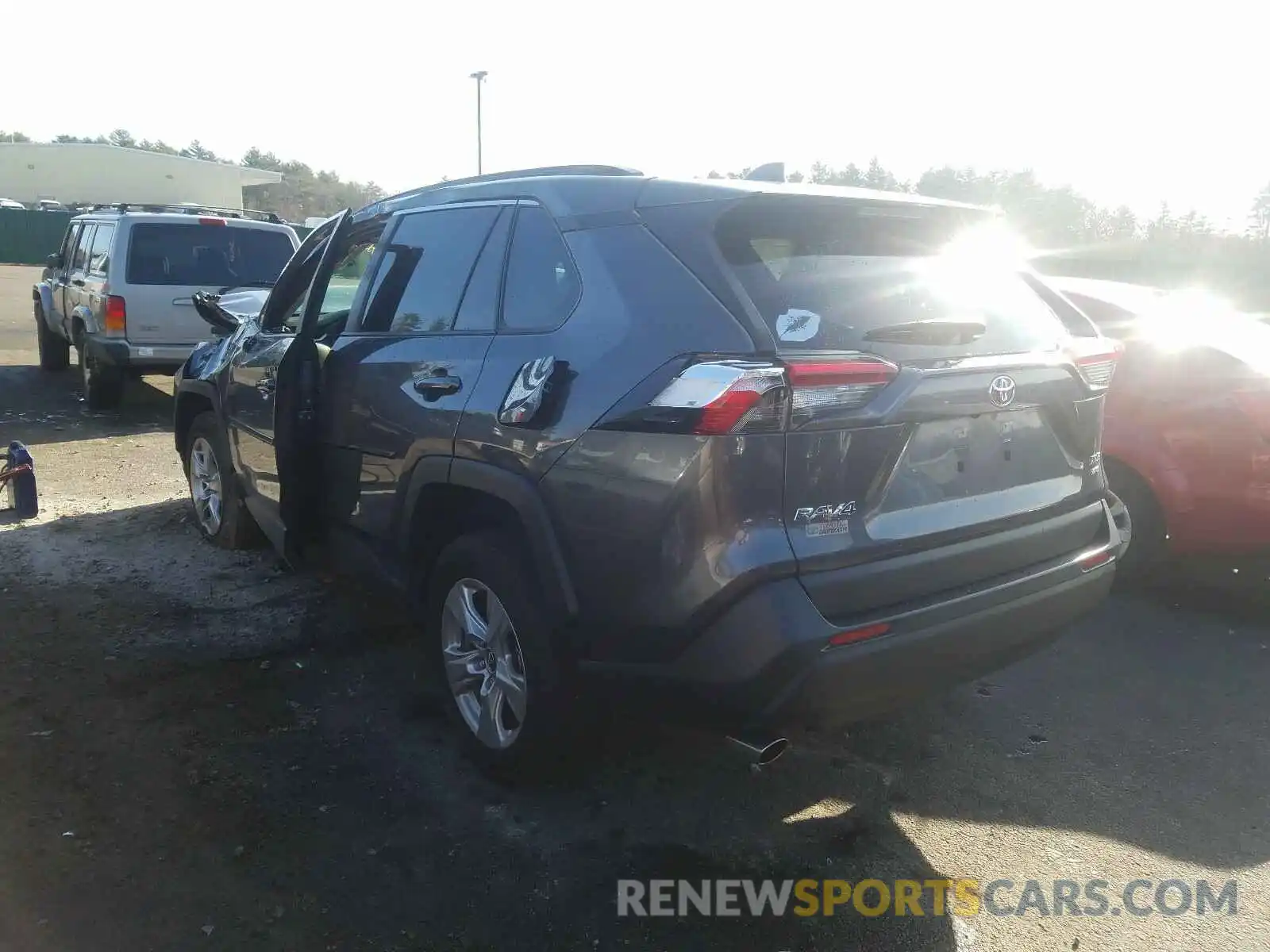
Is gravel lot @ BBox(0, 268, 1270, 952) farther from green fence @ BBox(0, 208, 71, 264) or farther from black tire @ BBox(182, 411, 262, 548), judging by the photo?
green fence @ BBox(0, 208, 71, 264)

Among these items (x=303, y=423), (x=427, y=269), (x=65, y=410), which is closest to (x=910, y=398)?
(x=427, y=269)

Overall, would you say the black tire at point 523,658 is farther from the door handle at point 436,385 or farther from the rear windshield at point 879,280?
the rear windshield at point 879,280

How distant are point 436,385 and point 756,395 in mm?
1365

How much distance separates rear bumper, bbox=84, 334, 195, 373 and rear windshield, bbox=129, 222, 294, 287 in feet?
1.94

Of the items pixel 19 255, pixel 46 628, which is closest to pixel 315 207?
pixel 19 255

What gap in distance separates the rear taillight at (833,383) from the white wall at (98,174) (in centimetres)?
7034

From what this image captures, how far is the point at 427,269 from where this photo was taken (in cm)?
367

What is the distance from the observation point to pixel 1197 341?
192 inches

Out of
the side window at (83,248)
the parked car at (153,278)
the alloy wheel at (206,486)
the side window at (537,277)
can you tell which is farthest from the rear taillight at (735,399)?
the side window at (83,248)

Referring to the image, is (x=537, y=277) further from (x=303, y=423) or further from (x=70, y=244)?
(x=70, y=244)

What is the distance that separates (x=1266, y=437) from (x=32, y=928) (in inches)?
202

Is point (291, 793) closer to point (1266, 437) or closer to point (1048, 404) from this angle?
point (1048, 404)

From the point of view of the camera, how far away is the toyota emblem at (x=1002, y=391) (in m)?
2.77

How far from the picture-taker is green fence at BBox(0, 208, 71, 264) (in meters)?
37.6
